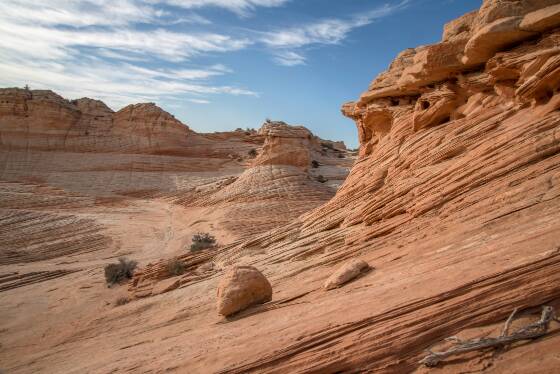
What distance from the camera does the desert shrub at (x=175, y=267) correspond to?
1345 cm

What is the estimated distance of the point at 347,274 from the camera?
23.1 feet

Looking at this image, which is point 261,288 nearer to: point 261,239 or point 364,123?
point 261,239

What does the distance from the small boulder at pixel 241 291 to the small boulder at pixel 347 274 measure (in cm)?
126

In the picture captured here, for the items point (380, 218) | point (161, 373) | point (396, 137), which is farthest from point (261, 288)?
point (396, 137)

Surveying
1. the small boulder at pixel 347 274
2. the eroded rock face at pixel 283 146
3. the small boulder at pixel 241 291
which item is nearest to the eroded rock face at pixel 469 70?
the small boulder at pixel 347 274

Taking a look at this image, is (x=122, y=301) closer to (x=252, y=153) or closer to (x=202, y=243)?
(x=202, y=243)

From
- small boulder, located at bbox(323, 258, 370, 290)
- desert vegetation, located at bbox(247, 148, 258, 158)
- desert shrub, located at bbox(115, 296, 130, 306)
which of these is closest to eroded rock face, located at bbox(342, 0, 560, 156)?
small boulder, located at bbox(323, 258, 370, 290)

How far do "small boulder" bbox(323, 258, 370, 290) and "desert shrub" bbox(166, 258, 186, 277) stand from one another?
7.68 m

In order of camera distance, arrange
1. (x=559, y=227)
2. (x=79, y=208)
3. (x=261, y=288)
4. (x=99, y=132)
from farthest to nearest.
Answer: (x=99, y=132) → (x=79, y=208) → (x=261, y=288) → (x=559, y=227)

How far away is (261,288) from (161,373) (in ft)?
8.37

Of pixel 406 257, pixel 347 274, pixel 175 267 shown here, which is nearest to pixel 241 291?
pixel 347 274

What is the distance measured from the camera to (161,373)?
552 cm

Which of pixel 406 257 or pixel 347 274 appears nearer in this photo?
pixel 406 257

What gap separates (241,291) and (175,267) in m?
6.89
